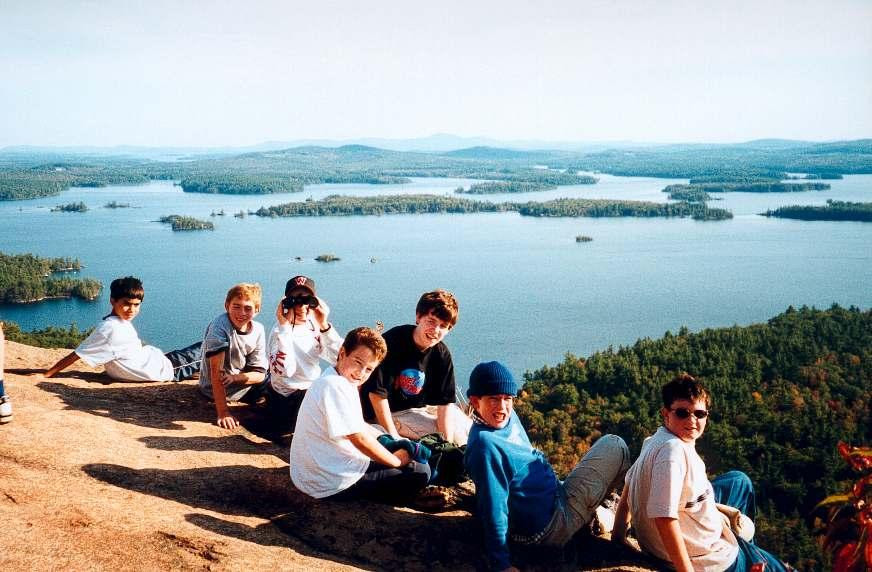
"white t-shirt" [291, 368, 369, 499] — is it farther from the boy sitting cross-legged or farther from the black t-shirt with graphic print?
the boy sitting cross-legged

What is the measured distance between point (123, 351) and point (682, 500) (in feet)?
11.0

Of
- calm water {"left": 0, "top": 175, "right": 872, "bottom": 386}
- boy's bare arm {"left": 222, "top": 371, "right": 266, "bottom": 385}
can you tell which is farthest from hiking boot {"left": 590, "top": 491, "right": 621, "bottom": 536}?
calm water {"left": 0, "top": 175, "right": 872, "bottom": 386}

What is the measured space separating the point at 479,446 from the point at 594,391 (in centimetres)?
2353

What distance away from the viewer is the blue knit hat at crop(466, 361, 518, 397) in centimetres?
252

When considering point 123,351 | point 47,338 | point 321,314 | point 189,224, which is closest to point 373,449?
point 321,314

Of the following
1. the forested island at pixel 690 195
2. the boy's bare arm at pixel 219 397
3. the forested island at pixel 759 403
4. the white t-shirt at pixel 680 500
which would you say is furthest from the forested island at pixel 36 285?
the forested island at pixel 690 195

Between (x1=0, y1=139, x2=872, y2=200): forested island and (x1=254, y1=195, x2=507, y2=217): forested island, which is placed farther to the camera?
Answer: (x1=0, y1=139, x2=872, y2=200): forested island

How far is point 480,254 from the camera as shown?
168 feet

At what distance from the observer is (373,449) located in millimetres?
2824

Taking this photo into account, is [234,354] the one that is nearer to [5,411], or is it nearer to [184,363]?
[184,363]

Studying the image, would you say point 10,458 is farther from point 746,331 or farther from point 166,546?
point 746,331

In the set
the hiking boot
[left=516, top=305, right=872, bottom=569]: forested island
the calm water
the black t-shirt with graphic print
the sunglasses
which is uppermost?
Answer: the sunglasses

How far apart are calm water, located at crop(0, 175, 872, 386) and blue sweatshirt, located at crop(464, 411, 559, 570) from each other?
2526 cm

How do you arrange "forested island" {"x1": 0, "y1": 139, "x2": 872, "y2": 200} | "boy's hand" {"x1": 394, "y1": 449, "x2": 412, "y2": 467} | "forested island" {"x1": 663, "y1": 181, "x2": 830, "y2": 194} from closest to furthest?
1. "boy's hand" {"x1": 394, "y1": 449, "x2": 412, "y2": 467}
2. "forested island" {"x1": 663, "y1": 181, "x2": 830, "y2": 194}
3. "forested island" {"x1": 0, "y1": 139, "x2": 872, "y2": 200}
